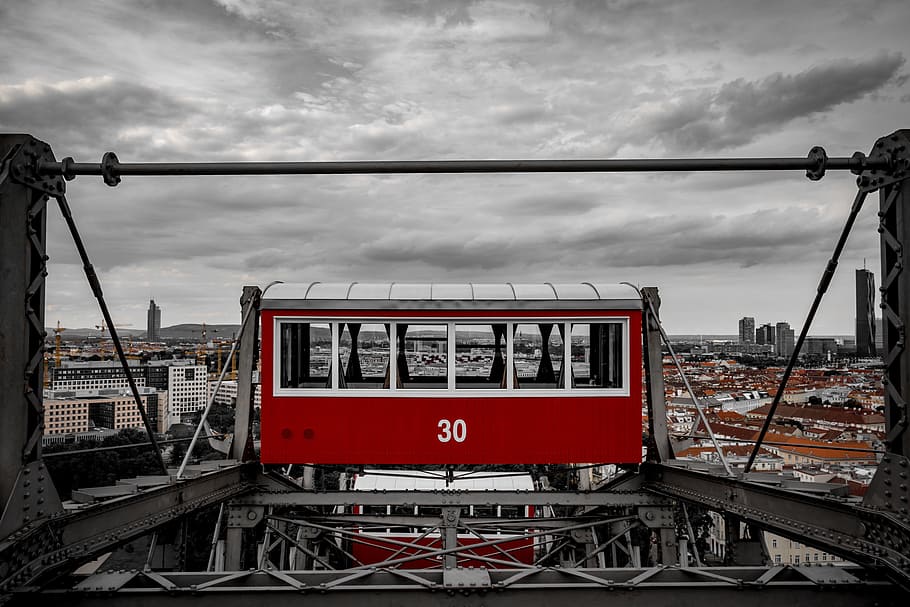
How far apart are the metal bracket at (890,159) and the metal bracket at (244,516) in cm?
953

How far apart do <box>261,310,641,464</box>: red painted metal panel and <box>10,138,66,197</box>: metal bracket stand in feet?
18.2

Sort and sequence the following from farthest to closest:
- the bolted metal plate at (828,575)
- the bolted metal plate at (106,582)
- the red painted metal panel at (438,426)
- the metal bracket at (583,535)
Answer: the metal bracket at (583,535), the red painted metal panel at (438,426), the bolted metal plate at (828,575), the bolted metal plate at (106,582)

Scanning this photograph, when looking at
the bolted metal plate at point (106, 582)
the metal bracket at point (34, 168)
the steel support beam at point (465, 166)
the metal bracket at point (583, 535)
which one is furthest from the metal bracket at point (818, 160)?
the metal bracket at point (583, 535)

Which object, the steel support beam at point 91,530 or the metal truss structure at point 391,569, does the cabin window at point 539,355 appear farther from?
the steel support beam at point 91,530

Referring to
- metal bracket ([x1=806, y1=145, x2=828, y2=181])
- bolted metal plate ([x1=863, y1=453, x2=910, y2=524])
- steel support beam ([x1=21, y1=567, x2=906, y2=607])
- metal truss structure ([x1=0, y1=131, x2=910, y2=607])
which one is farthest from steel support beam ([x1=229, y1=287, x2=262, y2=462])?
bolted metal plate ([x1=863, y1=453, x2=910, y2=524])

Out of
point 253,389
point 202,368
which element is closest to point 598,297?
point 253,389

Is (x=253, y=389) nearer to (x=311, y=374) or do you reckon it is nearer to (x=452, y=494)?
(x=311, y=374)

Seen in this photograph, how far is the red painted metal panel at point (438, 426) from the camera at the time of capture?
1070 centimetres

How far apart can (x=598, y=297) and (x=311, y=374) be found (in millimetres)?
4806

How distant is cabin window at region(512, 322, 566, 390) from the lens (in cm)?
1091

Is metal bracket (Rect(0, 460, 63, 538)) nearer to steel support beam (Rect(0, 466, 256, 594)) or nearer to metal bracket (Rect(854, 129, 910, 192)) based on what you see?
steel support beam (Rect(0, 466, 256, 594))

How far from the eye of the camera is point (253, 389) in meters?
11.2

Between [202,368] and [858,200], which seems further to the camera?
[202,368]

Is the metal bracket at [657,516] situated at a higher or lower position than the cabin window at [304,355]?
lower
